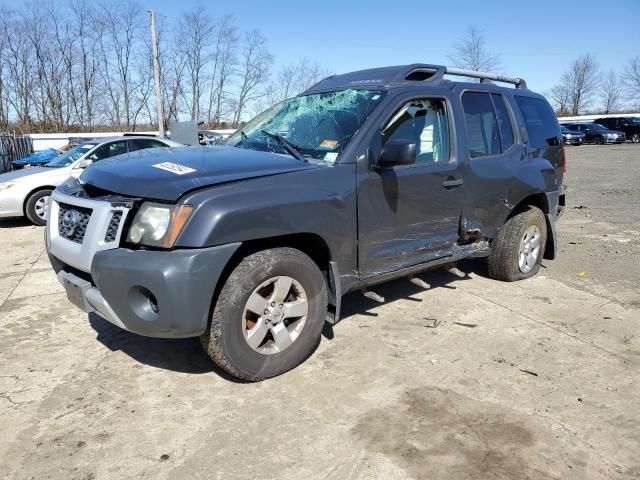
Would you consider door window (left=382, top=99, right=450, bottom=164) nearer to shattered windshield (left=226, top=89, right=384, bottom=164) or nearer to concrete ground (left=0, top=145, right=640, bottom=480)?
shattered windshield (left=226, top=89, right=384, bottom=164)

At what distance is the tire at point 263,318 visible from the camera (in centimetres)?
292

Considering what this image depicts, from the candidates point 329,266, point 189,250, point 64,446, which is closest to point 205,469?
point 64,446

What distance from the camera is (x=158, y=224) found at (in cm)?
280

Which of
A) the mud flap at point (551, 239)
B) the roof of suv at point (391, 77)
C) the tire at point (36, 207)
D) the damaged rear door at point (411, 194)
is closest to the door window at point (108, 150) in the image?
the tire at point (36, 207)

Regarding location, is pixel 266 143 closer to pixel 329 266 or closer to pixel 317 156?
pixel 317 156

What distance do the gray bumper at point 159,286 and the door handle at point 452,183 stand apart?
1958mm

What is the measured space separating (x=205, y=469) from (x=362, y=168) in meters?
2.10

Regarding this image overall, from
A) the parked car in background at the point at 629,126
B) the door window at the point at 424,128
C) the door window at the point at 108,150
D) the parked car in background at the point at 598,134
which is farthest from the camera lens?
the parked car in background at the point at 629,126

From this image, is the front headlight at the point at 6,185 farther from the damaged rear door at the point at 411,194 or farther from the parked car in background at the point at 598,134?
the parked car in background at the point at 598,134

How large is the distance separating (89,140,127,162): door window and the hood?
251 inches

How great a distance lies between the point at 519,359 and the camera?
3561 millimetres

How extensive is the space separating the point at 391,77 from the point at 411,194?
1.02m

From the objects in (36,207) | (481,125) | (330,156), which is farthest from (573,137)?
(330,156)

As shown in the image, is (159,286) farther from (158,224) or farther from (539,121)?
(539,121)
